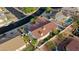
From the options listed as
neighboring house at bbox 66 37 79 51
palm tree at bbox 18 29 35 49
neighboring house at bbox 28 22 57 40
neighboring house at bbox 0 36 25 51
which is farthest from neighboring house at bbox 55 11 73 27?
neighboring house at bbox 0 36 25 51

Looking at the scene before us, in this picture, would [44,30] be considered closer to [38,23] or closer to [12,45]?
[38,23]

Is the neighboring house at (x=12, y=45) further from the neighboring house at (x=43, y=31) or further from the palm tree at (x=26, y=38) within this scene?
the neighboring house at (x=43, y=31)

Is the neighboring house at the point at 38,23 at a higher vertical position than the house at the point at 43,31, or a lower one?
higher

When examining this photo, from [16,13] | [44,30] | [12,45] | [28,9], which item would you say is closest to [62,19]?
[44,30]

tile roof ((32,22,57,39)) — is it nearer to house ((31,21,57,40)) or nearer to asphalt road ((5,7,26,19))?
house ((31,21,57,40))

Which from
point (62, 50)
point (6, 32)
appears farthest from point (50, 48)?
point (6, 32)

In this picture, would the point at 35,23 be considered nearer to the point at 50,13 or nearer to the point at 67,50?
the point at 50,13

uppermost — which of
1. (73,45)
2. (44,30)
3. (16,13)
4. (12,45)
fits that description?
(16,13)

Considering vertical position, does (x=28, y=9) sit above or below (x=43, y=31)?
above

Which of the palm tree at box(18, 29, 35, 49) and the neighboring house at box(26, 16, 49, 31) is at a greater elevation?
the neighboring house at box(26, 16, 49, 31)

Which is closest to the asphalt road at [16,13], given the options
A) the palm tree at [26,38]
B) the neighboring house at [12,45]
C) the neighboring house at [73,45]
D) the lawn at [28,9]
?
the lawn at [28,9]

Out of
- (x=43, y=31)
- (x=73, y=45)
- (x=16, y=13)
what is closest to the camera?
(x=73, y=45)
